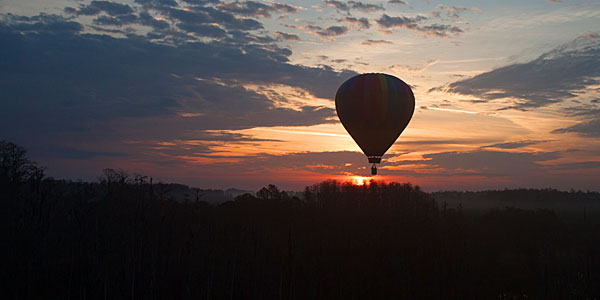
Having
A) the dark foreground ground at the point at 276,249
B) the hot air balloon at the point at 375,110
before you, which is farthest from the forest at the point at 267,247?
the hot air balloon at the point at 375,110

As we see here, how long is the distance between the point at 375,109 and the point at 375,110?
72 mm

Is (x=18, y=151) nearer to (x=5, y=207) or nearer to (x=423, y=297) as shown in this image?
(x=5, y=207)

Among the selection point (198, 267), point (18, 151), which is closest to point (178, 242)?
point (198, 267)

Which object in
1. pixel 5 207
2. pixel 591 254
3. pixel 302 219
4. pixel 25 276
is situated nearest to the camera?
pixel 25 276

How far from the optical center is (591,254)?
56.9 m

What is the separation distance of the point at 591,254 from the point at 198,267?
4645 centimetres

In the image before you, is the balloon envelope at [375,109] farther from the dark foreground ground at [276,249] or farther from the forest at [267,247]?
the forest at [267,247]

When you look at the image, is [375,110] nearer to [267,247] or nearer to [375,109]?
[375,109]

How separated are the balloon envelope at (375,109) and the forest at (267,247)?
11263 mm

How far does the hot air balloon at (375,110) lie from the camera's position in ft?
107

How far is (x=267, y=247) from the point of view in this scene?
47.5 metres

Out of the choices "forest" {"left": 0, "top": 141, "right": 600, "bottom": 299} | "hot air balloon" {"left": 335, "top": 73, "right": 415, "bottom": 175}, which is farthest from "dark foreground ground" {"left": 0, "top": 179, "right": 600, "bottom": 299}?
"hot air balloon" {"left": 335, "top": 73, "right": 415, "bottom": 175}

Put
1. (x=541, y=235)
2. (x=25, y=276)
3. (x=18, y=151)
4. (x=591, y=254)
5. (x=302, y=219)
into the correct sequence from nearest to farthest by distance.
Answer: (x=25, y=276), (x=18, y=151), (x=591, y=254), (x=302, y=219), (x=541, y=235)

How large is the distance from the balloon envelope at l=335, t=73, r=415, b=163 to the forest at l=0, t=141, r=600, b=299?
11.3m
